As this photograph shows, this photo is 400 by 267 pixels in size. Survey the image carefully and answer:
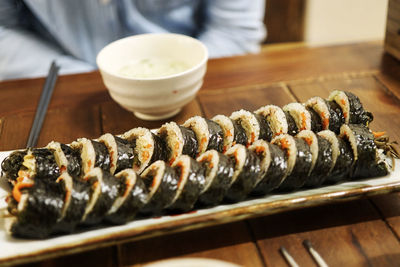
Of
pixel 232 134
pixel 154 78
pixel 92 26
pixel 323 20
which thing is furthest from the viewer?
pixel 323 20

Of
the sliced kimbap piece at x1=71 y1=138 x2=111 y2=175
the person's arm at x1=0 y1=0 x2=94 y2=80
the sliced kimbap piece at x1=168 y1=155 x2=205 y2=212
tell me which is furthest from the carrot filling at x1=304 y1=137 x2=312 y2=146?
the person's arm at x1=0 y1=0 x2=94 y2=80

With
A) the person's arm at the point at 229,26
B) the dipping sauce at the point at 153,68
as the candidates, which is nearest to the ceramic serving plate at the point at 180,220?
the dipping sauce at the point at 153,68

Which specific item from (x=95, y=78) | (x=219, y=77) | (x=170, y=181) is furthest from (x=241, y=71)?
(x=170, y=181)

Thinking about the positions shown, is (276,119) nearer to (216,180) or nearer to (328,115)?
(328,115)

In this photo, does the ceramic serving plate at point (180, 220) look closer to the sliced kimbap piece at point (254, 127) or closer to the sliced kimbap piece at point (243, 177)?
the sliced kimbap piece at point (243, 177)

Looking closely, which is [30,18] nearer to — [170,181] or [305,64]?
[305,64]

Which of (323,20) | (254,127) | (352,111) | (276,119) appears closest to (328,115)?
(352,111)
